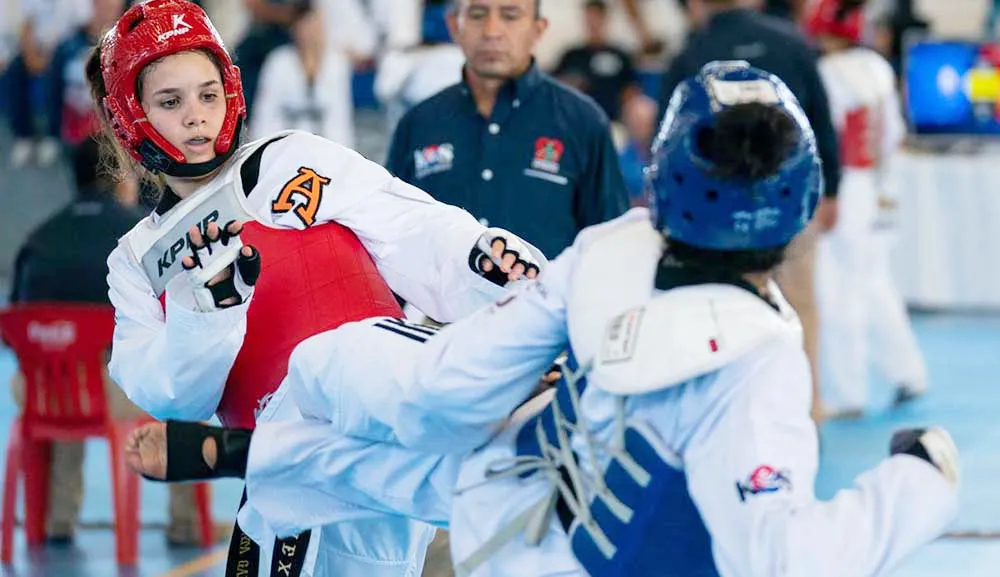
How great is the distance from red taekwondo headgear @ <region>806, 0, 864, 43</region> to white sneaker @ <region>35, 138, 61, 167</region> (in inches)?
271

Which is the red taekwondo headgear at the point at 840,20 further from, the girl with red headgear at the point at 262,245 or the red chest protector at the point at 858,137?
the girl with red headgear at the point at 262,245

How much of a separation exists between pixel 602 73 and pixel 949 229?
10.3ft

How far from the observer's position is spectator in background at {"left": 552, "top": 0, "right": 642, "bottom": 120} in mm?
13398

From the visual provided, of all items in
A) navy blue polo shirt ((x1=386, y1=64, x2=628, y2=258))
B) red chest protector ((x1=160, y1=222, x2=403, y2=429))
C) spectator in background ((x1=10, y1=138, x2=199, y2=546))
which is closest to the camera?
red chest protector ((x1=160, y1=222, x2=403, y2=429))

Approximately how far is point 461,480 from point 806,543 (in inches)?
29.4

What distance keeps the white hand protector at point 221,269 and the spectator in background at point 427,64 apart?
5748 millimetres

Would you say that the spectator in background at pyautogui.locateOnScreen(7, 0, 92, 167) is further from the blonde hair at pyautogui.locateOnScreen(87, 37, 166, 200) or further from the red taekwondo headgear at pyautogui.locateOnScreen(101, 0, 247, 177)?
the red taekwondo headgear at pyautogui.locateOnScreen(101, 0, 247, 177)

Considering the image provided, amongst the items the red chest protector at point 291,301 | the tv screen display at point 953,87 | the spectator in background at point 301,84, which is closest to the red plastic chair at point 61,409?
the red chest protector at point 291,301

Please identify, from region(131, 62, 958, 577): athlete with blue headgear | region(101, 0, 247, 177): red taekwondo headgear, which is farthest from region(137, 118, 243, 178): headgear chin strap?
region(131, 62, 958, 577): athlete with blue headgear

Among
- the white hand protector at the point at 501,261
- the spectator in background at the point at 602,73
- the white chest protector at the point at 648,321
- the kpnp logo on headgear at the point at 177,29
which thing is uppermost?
the kpnp logo on headgear at the point at 177,29

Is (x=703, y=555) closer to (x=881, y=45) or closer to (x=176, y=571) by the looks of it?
(x=176, y=571)

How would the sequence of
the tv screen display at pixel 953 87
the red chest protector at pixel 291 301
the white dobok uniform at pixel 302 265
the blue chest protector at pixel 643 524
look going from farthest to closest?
the tv screen display at pixel 953 87
the red chest protector at pixel 291 301
the white dobok uniform at pixel 302 265
the blue chest protector at pixel 643 524

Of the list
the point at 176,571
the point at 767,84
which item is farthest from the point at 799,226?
the point at 176,571

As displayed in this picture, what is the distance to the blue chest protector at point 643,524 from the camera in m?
2.61
